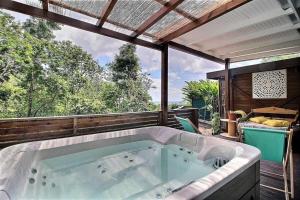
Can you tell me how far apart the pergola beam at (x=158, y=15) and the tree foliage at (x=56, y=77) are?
3480 mm


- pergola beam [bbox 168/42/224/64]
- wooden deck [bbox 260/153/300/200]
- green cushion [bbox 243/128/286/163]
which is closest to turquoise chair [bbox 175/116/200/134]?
green cushion [bbox 243/128/286/163]

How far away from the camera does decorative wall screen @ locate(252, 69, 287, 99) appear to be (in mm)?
4652

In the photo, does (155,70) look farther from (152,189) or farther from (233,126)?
(152,189)

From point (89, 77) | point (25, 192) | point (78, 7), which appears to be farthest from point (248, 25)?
point (89, 77)

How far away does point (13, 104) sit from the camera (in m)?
5.24

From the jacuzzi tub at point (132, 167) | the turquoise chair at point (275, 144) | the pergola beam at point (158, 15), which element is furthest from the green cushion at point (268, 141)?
the pergola beam at point (158, 15)

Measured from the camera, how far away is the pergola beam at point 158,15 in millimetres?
2664

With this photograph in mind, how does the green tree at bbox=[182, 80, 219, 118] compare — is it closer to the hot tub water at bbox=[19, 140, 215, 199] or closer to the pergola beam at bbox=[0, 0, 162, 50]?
the pergola beam at bbox=[0, 0, 162, 50]

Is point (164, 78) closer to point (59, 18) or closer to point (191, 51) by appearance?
point (191, 51)

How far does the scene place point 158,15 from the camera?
2986mm

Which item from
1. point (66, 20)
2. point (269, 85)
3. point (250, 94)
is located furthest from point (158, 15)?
point (250, 94)

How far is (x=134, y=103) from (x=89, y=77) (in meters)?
1.97

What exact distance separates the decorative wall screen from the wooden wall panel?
0.10 meters

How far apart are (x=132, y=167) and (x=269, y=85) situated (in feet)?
14.1
